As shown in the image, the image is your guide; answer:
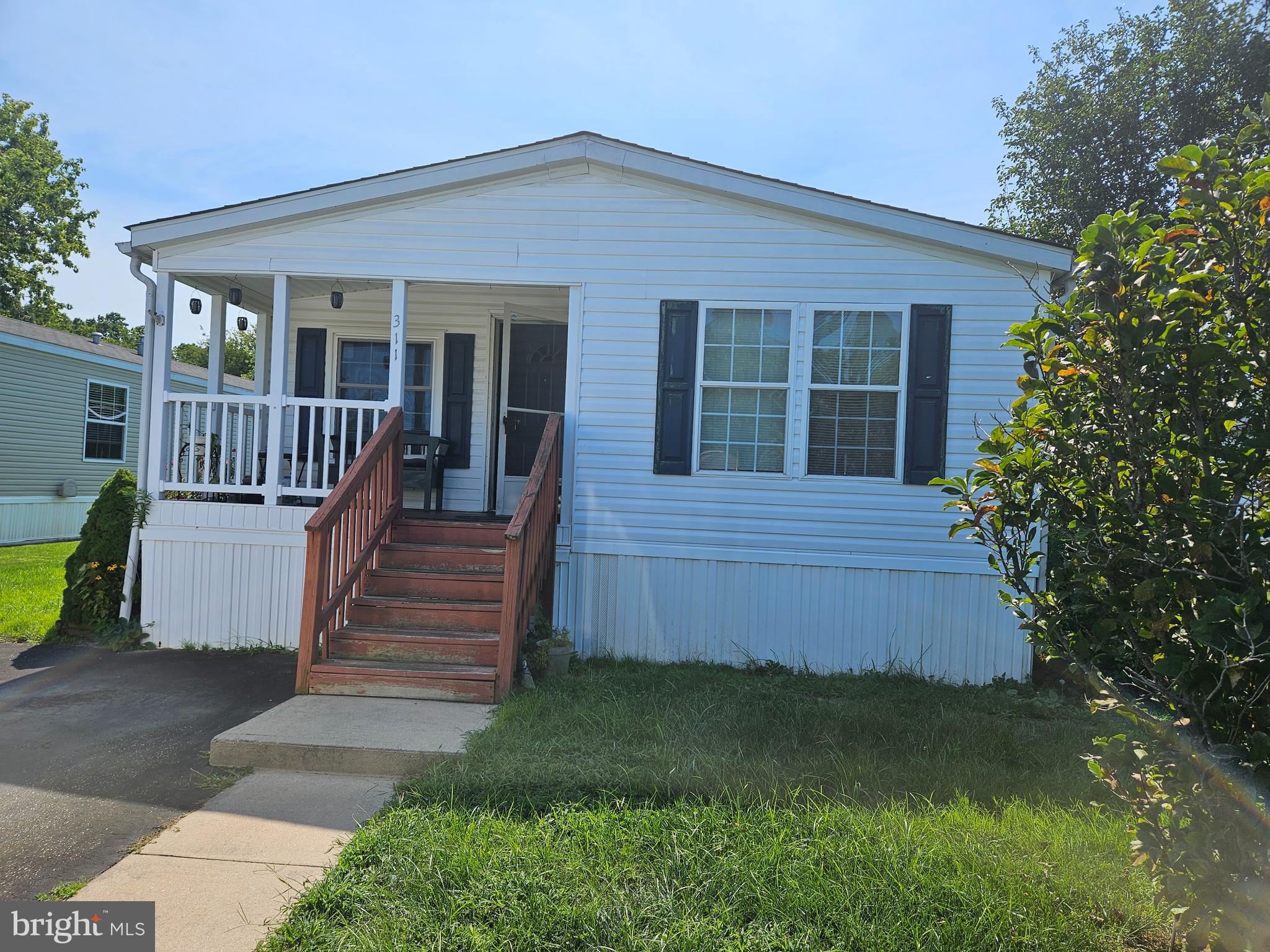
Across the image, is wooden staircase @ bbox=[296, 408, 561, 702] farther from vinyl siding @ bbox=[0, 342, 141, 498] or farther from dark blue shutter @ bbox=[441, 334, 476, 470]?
vinyl siding @ bbox=[0, 342, 141, 498]

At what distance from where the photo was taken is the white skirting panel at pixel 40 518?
14484 mm

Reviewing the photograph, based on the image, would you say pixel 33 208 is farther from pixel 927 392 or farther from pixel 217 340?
pixel 927 392

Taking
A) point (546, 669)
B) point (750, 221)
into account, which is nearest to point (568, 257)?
point (750, 221)

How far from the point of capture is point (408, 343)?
338 inches

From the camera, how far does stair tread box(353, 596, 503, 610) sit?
5754 millimetres

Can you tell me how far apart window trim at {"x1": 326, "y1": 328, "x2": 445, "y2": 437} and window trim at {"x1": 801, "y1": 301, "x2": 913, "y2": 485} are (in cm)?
369

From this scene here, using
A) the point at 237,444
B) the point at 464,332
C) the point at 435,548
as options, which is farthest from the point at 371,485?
the point at 464,332

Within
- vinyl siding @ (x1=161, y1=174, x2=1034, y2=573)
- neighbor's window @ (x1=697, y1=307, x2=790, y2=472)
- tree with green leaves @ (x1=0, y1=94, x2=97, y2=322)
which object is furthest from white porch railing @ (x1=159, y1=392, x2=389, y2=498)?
tree with green leaves @ (x1=0, y1=94, x2=97, y2=322)

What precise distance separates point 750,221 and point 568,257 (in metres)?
1.51

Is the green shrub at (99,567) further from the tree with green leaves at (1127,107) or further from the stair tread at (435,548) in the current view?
the tree with green leaves at (1127,107)

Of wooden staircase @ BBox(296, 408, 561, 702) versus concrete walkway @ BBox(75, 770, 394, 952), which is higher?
wooden staircase @ BBox(296, 408, 561, 702)

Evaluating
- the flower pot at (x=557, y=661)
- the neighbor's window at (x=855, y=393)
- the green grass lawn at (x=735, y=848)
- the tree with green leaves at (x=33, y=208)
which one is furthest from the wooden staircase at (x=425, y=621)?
the tree with green leaves at (x=33, y=208)

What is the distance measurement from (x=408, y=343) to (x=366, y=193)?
2.05 m

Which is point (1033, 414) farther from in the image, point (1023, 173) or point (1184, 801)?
point (1023, 173)
